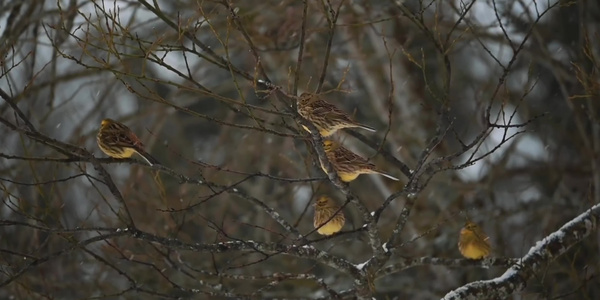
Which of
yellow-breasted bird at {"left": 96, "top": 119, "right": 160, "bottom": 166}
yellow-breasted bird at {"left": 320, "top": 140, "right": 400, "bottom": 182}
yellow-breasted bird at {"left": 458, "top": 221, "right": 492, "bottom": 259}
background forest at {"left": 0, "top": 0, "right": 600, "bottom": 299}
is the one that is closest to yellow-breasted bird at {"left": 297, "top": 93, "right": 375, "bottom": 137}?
yellow-breasted bird at {"left": 320, "top": 140, "right": 400, "bottom": 182}

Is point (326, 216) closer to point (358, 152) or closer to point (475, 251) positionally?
point (475, 251)

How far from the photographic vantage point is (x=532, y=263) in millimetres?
6125

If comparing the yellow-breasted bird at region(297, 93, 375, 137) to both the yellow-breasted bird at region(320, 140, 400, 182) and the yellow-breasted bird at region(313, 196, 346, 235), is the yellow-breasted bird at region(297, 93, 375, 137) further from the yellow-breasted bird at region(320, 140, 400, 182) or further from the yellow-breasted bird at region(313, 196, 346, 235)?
the yellow-breasted bird at region(313, 196, 346, 235)

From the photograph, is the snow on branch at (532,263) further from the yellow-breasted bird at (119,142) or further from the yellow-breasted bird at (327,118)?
the yellow-breasted bird at (119,142)

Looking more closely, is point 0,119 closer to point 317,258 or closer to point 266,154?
point 317,258

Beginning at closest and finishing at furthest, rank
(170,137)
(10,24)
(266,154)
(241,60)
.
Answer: (10,24)
(266,154)
(170,137)
(241,60)

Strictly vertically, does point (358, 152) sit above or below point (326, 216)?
above

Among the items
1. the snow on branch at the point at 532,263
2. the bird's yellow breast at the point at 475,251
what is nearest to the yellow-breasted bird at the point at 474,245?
the bird's yellow breast at the point at 475,251

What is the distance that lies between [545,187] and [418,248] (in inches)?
109

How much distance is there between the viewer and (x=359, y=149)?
42.5 ft

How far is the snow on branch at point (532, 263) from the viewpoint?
5.86m

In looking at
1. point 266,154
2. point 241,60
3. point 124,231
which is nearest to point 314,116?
point 124,231

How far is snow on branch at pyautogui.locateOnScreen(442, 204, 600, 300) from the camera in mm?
5855

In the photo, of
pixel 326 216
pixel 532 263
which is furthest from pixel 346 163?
pixel 532 263
